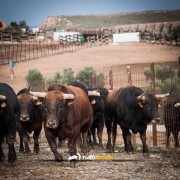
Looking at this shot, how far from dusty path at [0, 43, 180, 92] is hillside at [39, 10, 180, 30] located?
3577 inches

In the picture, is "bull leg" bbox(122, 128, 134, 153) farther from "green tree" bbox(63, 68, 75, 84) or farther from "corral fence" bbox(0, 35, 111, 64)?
"corral fence" bbox(0, 35, 111, 64)

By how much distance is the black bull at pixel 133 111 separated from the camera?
12.3m

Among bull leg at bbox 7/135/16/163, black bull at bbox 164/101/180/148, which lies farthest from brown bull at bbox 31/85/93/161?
black bull at bbox 164/101/180/148

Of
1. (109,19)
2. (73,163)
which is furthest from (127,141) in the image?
(109,19)

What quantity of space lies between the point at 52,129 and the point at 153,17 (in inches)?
6472

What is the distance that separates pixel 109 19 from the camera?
182 metres

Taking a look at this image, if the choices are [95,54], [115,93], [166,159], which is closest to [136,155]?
[166,159]

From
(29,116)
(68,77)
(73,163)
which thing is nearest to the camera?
(73,163)

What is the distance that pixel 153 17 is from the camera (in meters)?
171

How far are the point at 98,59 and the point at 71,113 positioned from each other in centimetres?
5036

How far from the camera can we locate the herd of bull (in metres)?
10.3

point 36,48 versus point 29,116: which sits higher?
point 36,48

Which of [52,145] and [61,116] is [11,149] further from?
[61,116]

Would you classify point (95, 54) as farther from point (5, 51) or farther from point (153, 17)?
point (153, 17)
